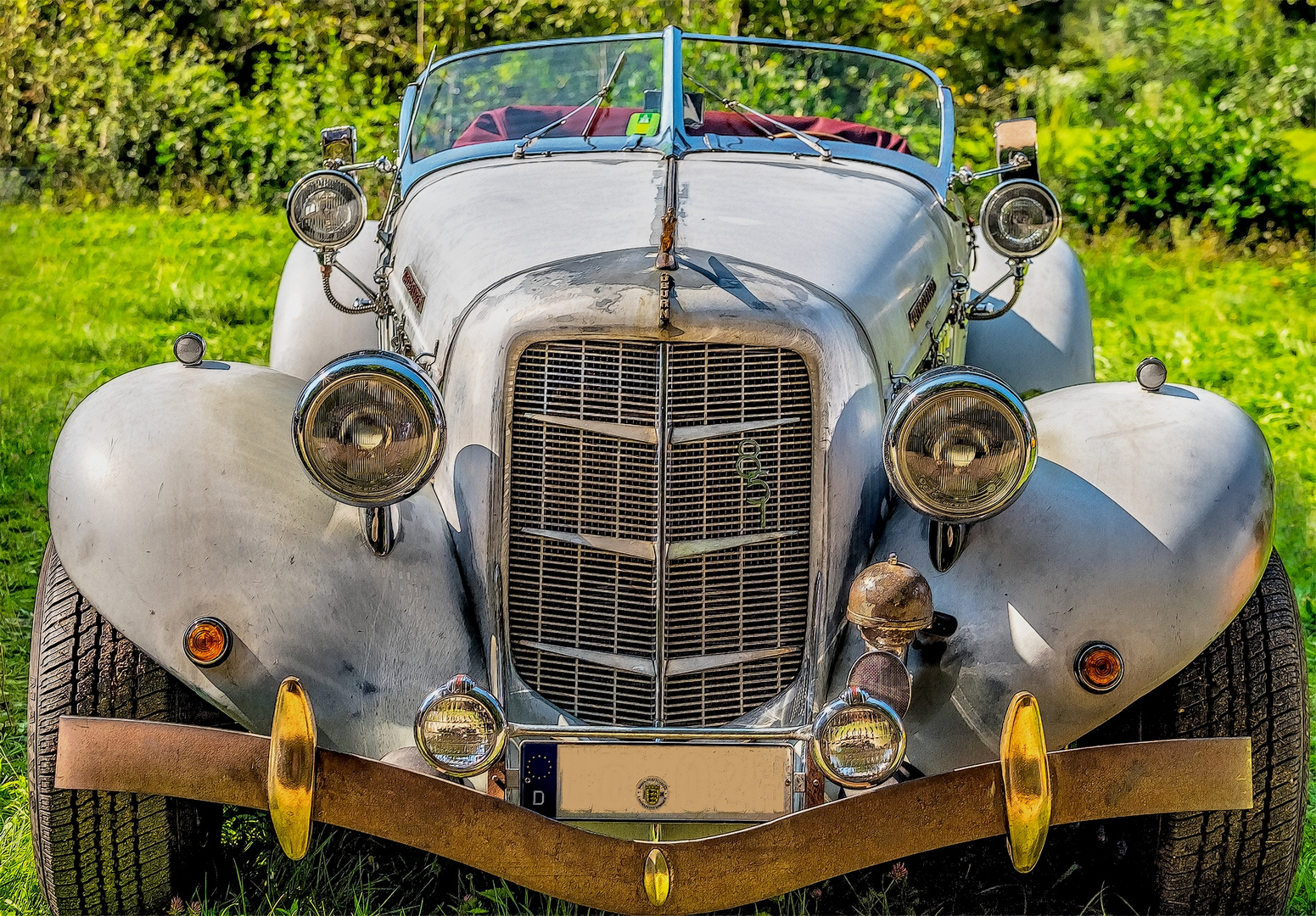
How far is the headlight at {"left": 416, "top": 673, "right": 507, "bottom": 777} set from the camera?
259 cm

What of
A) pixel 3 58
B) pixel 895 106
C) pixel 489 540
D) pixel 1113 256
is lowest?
pixel 1113 256

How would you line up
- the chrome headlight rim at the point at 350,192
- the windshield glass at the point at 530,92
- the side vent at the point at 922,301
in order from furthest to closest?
the windshield glass at the point at 530,92, the chrome headlight rim at the point at 350,192, the side vent at the point at 922,301

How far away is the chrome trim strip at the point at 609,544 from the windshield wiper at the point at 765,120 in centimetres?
155

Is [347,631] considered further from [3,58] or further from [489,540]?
[3,58]

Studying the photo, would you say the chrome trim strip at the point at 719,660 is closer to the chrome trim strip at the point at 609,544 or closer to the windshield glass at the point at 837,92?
the chrome trim strip at the point at 609,544

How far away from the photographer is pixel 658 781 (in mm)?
2621

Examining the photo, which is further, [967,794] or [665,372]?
[665,372]

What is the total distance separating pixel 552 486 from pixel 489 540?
0.56 feet

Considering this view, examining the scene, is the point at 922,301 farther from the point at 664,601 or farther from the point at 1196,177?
the point at 1196,177

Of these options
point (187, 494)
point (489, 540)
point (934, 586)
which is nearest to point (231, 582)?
point (187, 494)

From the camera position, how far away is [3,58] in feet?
36.7

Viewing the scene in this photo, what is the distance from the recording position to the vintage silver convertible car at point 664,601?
8.26 ft

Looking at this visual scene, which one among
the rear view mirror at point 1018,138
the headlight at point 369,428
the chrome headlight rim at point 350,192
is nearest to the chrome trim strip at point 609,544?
the headlight at point 369,428

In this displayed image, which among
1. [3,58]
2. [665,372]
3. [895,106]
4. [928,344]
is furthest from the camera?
[3,58]
